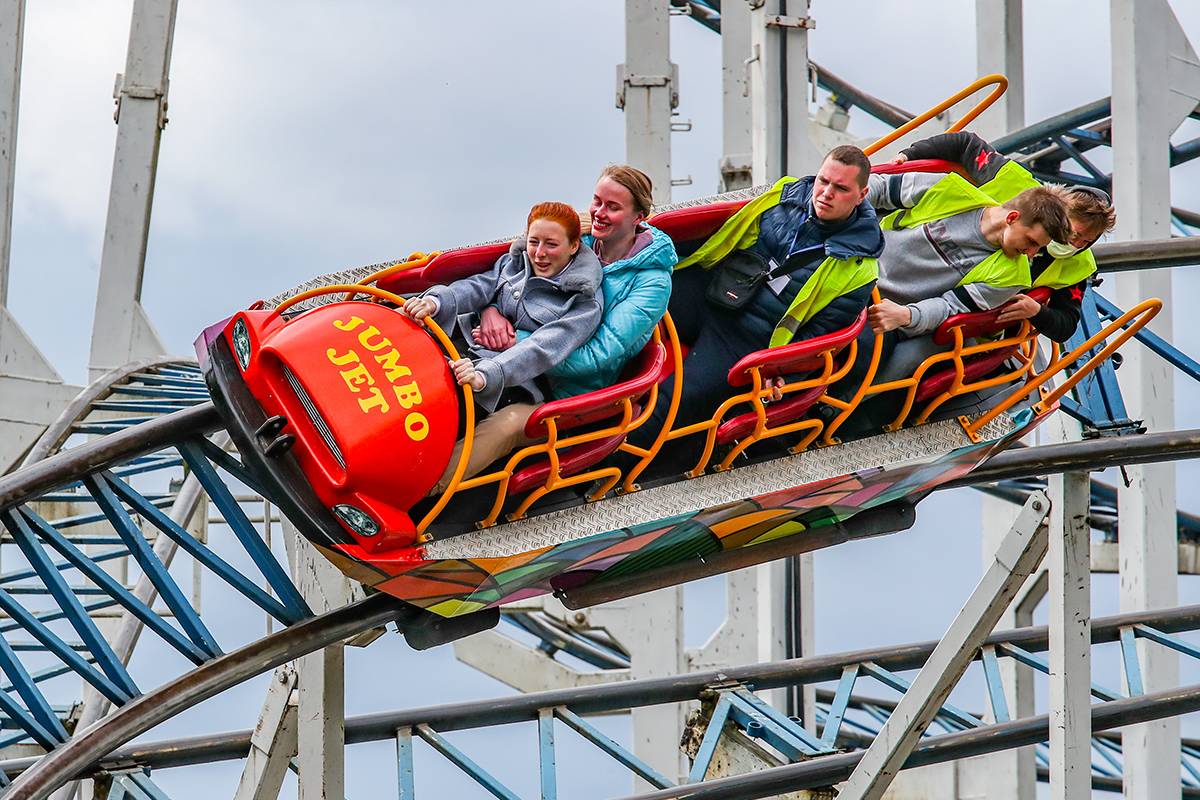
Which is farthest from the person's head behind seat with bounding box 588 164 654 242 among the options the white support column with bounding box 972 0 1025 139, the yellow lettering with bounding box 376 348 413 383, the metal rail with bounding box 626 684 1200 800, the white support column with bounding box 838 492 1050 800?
the white support column with bounding box 972 0 1025 139

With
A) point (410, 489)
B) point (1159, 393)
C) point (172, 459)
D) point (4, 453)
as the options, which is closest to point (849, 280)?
point (410, 489)

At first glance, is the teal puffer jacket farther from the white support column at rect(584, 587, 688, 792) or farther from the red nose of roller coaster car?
the white support column at rect(584, 587, 688, 792)

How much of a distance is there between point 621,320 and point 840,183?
2.93 ft

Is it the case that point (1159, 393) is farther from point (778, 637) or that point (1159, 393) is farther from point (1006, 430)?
point (1006, 430)

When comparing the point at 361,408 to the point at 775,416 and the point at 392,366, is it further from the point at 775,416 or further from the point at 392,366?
the point at 775,416

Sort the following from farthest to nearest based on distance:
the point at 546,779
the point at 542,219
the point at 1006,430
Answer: the point at 546,779, the point at 1006,430, the point at 542,219

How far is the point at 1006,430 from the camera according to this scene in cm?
588

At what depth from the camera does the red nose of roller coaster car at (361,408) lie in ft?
14.5

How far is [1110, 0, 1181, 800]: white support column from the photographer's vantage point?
8.47 metres

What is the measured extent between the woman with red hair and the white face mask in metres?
1.65

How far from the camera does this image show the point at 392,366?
179 inches

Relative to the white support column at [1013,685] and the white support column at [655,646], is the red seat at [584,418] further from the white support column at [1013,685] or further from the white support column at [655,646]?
the white support column at [1013,685]

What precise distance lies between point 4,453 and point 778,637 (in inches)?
183

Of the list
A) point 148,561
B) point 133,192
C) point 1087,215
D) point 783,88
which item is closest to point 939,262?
point 1087,215
